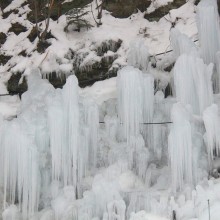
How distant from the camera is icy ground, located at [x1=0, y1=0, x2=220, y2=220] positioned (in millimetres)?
6359

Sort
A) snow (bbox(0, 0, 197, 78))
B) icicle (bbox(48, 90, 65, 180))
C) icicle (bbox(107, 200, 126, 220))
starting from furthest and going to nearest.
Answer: snow (bbox(0, 0, 197, 78)) < icicle (bbox(48, 90, 65, 180)) < icicle (bbox(107, 200, 126, 220))

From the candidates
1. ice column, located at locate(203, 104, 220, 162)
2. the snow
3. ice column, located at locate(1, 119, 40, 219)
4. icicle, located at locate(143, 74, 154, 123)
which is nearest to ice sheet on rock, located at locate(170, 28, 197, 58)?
icicle, located at locate(143, 74, 154, 123)

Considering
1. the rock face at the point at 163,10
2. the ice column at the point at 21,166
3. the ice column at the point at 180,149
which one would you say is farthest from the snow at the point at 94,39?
the ice column at the point at 180,149

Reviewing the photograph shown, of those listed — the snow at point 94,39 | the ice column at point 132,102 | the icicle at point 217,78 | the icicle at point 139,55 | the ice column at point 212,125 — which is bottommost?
the ice column at point 212,125

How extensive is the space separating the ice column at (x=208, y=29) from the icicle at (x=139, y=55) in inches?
43.4

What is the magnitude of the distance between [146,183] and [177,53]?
2.43 m

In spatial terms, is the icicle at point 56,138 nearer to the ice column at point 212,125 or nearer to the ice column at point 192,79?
the ice column at point 192,79

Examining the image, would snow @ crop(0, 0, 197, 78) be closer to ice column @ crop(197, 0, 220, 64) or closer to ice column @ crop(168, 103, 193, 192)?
ice column @ crop(197, 0, 220, 64)

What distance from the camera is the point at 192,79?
280 inches

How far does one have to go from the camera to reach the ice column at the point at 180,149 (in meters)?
6.41

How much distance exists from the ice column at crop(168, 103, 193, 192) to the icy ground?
0.05 ft

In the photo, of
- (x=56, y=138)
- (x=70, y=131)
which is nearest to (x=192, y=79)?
(x=70, y=131)

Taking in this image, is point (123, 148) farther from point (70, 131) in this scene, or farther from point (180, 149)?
point (180, 149)

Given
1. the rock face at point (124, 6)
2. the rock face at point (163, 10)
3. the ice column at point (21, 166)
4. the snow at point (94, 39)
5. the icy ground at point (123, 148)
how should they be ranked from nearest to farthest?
the icy ground at point (123, 148), the ice column at point (21, 166), the snow at point (94, 39), the rock face at point (163, 10), the rock face at point (124, 6)
